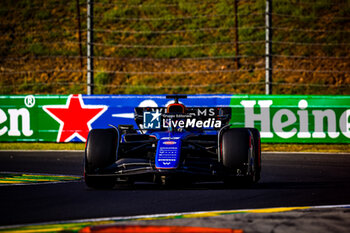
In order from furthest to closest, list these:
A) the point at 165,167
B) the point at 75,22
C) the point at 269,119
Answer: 1. the point at 75,22
2. the point at 269,119
3. the point at 165,167

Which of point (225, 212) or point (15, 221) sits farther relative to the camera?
point (225, 212)

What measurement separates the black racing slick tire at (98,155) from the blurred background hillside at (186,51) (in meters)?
18.3

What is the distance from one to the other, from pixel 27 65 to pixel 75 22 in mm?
4453

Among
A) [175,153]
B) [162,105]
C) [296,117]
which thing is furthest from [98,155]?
[296,117]

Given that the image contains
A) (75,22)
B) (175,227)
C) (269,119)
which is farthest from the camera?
(75,22)

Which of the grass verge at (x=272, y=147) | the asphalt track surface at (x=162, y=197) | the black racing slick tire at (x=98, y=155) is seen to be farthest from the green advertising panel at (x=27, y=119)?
the black racing slick tire at (x=98, y=155)

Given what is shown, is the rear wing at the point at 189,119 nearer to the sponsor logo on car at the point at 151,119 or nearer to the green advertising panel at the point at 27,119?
the sponsor logo on car at the point at 151,119

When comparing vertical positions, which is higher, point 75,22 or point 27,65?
point 75,22

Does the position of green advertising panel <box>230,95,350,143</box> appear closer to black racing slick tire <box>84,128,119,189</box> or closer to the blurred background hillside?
black racing slick tire <box>84,128,119,189</box>

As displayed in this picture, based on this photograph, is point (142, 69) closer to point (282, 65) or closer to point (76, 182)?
point (282, 65)

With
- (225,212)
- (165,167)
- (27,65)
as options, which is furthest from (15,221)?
(27,65)

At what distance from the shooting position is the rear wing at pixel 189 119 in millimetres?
9992

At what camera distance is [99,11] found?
3672cm

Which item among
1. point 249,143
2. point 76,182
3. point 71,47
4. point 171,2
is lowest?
point 76,182
